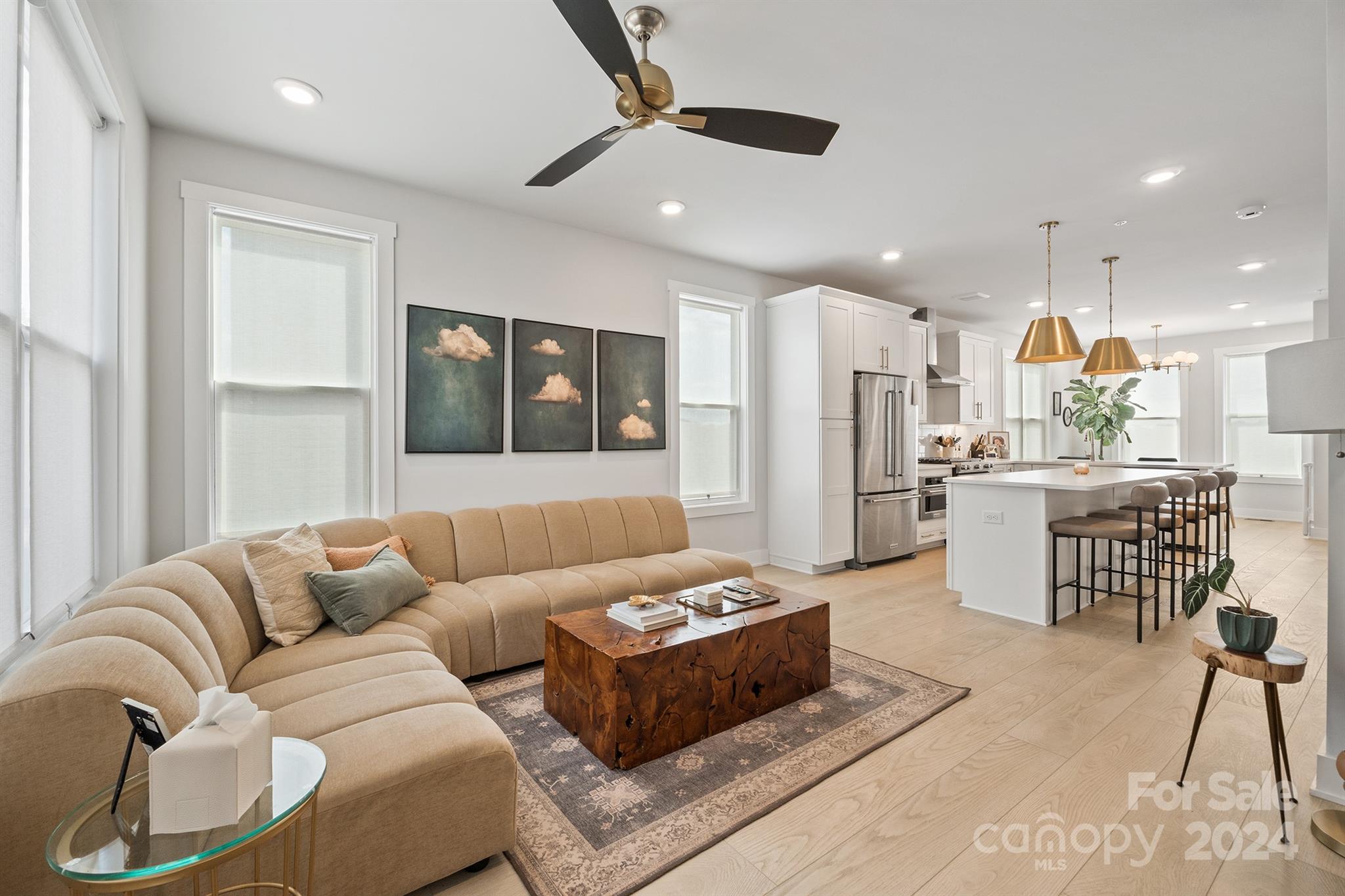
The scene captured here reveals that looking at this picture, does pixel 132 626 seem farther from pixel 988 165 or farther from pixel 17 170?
pixel 988 165

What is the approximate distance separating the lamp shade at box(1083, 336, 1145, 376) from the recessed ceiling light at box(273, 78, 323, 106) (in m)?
5.46

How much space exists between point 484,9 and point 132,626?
2.24m

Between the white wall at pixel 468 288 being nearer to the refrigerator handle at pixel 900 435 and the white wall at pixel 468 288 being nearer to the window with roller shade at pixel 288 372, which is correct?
the window with roller shade at pixel 288 372

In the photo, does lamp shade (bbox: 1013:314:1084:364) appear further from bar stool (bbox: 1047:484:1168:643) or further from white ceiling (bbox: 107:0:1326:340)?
bar stool (bbox: 1047:484:1168:643)

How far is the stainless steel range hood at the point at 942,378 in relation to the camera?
661 cm

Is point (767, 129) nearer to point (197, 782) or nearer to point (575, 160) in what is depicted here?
point (575, 160)

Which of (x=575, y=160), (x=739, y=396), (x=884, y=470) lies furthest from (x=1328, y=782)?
(x=739, y=396)

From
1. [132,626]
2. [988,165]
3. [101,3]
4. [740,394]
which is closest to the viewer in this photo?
[132,626]

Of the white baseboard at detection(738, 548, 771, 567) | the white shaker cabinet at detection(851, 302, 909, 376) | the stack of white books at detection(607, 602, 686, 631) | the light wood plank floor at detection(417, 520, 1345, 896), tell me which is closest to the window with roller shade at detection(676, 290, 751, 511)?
the white baseboard at detection(738, 548, 771, 567)

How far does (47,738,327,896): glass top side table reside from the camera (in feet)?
2.94

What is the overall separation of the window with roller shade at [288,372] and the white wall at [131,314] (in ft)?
0.98

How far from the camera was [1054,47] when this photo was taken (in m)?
2.31

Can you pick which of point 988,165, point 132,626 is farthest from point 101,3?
point 988,165

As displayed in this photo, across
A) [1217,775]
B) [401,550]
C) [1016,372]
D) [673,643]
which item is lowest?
[1217,775]
